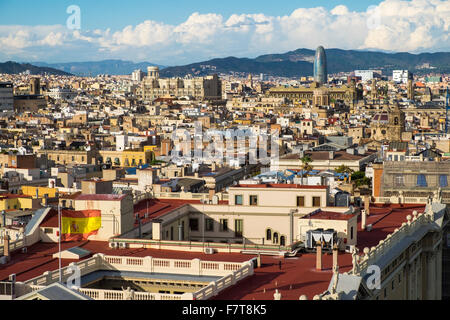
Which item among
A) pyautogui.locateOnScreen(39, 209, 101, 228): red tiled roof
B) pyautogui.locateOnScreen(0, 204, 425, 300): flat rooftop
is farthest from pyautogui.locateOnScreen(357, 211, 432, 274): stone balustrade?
pyautogui.locateOnScreen(39, 209, 101, 228): red tiled roof

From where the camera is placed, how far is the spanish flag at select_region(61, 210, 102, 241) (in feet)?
71.8

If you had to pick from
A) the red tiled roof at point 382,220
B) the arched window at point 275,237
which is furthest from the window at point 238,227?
the red tiled roof at point 382,220

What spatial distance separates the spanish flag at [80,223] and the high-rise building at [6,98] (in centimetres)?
13180

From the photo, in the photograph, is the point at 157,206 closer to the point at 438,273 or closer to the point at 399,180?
the point at 438,273

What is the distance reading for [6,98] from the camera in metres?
152

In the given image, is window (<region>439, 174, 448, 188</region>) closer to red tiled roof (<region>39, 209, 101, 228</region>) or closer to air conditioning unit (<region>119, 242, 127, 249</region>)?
red tiled roof (<region>39, 209, 101, 228</region>)

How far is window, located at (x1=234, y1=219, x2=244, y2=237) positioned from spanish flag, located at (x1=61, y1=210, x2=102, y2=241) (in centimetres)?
535

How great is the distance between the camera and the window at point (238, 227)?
26.3 meters

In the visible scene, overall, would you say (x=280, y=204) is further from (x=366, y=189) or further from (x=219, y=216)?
(x=366, y=189)

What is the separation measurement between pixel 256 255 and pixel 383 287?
300 centimetres

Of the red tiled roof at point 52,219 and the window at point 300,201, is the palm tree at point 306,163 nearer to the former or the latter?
the window at point 300,201

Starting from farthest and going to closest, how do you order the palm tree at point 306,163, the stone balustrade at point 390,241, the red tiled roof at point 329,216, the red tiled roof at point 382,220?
the palm tree at point 306,163
the red tiled roof at point 382,220
the red tiled roof at point 329,216
the stone balustrade at point 390,241

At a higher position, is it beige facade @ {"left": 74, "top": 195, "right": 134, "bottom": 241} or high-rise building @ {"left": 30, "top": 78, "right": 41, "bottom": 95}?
high-rise building @ {"left": 30, "top": 78, "right": 41, "bottom": 95}

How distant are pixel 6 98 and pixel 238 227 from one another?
131052mm
